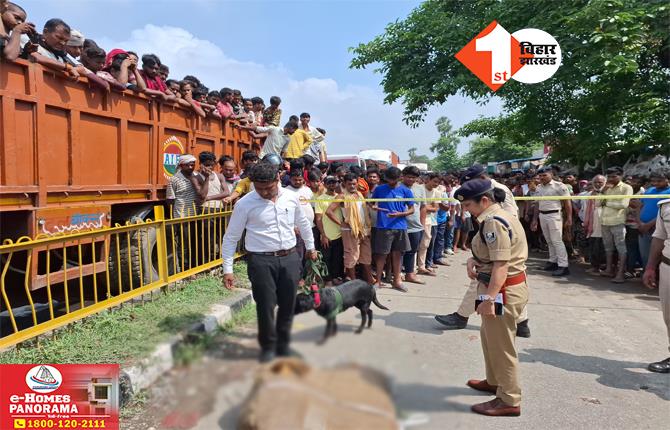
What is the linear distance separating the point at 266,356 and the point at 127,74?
498 cm

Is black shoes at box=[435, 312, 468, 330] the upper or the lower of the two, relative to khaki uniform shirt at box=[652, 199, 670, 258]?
lower

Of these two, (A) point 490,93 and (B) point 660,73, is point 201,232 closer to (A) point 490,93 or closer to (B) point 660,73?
(A) point 490,93

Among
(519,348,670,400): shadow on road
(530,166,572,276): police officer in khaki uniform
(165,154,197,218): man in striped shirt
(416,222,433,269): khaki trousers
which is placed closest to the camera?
(519,348,670,400): shadow on road

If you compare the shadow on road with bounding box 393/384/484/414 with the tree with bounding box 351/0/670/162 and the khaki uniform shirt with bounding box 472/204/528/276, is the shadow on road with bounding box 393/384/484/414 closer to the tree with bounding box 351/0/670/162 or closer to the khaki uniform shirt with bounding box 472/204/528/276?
the khaki uniform shirt with bounding box 472/204/528/276

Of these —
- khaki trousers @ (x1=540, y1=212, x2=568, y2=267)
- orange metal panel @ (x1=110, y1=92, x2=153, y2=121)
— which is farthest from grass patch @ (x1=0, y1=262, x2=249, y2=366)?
khaki trousers @ (x1=540, y1=212, x2=568, y2=267)

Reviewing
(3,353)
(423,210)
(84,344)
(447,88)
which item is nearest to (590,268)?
(423,210)

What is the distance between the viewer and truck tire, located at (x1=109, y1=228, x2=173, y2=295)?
462 cm

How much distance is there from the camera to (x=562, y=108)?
11.2m

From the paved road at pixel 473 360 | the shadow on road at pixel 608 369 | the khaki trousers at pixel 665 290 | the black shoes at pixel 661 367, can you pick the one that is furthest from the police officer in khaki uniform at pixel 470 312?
the khaki trousers at pixel 665 290

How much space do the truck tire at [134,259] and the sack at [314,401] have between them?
430 centimetres

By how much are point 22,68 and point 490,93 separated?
10.4 m

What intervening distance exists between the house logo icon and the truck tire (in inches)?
96.2

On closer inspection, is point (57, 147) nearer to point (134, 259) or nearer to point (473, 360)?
point (134, 259)

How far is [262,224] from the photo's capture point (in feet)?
8.53
